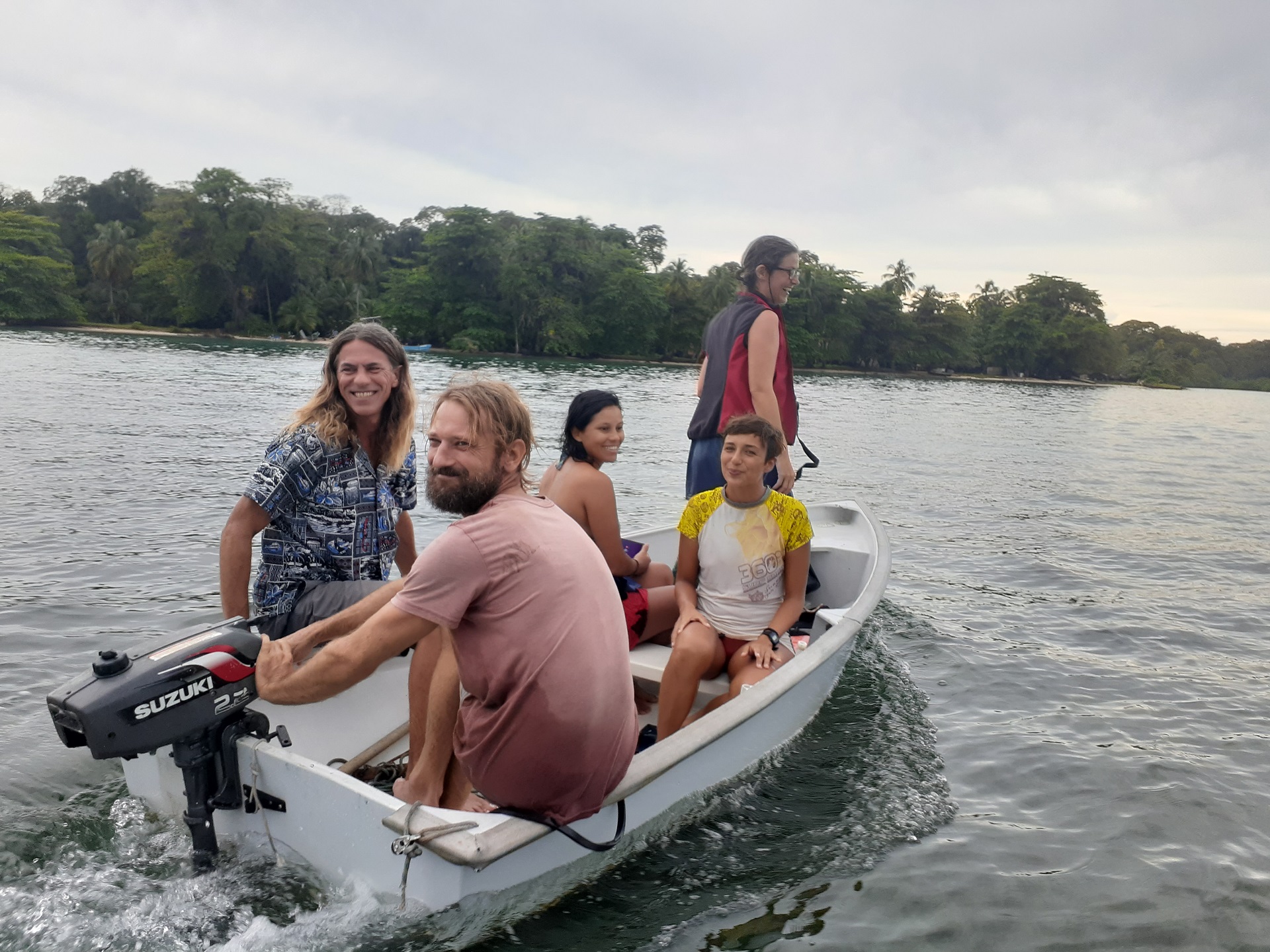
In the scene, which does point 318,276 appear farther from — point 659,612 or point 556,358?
point 659,612

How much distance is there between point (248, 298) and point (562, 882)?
73.8 metres

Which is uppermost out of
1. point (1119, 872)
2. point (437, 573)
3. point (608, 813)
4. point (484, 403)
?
point (484, 403)

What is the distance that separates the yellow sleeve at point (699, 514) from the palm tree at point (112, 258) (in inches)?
2943

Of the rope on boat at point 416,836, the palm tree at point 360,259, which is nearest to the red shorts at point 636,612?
the rope on boat at point 416,836

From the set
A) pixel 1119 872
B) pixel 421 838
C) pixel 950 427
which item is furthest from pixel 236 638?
pixel 950 427

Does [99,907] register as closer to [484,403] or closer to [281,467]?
[281,467]

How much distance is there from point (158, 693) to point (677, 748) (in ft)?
5.39

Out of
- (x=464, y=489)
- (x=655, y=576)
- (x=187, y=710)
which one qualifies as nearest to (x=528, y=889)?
(x=187, y=710)

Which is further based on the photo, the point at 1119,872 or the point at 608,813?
the point at 1119,872

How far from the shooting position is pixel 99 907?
2924mm

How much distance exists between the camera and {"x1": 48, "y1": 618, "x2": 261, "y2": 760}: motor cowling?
252 cm

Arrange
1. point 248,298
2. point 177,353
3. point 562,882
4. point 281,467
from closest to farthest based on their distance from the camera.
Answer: point 562,882, point 281,467, point 177,353, point 248,298

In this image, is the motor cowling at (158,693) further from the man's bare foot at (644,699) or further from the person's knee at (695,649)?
the man's bare foot at (644,699)

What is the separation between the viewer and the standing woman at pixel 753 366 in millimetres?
4824
